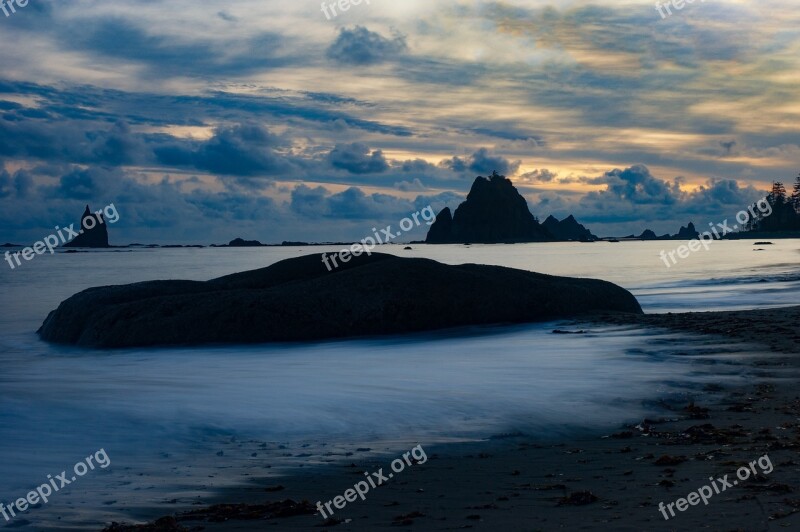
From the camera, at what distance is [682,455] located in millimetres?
7137

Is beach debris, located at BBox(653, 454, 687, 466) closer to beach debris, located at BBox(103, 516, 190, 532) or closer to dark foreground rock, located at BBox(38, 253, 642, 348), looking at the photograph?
beach debris, located at BBox(103, 516, 190, 532)

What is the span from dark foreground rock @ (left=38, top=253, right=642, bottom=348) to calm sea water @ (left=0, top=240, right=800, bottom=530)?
892mm

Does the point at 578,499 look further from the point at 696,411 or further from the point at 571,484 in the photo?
the point at 696,411

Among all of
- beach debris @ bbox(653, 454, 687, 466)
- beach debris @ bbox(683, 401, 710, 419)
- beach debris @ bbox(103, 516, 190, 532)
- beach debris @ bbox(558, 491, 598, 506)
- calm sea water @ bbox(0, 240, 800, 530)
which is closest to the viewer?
beach debris @ bbox(103, 516, 190, 532)

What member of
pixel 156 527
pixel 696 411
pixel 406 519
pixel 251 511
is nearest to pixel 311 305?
pixel 696 411

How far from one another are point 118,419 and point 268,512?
4.54 metres

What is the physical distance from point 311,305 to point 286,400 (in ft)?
24.5

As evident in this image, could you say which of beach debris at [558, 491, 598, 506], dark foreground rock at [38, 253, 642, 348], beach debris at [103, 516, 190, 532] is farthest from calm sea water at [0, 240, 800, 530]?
beach debris at [558, 491, 598, 506]

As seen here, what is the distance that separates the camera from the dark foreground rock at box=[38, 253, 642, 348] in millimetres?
17688

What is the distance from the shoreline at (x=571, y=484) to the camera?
5363 millimetres

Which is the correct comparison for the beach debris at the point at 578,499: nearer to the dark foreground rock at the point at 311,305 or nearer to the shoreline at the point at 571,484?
the shoreline at the point at 571,484

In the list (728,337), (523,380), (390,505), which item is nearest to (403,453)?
(390,505)

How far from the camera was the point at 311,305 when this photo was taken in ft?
59.9

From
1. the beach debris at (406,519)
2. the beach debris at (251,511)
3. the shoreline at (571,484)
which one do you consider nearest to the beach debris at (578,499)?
the shoreline at (571,484)
